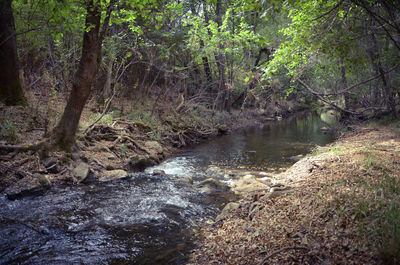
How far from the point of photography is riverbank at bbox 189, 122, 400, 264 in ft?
10.3

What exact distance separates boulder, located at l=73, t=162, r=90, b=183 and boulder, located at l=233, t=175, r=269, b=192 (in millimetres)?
4576

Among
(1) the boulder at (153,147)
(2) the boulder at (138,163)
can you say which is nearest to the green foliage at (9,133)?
(2) the boulder at (138,163)

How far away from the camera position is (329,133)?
20.0m

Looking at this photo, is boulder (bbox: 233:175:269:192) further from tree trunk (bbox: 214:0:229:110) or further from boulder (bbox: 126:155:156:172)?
tree trunk (bbox: 214:0:229:110)

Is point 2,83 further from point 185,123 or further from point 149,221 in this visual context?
point 185,123

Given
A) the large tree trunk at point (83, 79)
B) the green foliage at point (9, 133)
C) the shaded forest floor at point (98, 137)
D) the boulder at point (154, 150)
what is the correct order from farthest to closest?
the boulder at point (154, 150) → the green foliage at point (9, 133) → the large tree trunk at point (83, 79) → the shaded forest floor at point (98, 137)

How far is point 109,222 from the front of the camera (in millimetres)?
5547

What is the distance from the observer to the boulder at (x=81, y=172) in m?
8.02

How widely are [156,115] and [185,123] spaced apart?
203 cm

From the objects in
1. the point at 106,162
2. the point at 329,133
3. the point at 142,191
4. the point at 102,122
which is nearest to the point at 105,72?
the point at 102,122

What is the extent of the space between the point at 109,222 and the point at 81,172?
3244mm

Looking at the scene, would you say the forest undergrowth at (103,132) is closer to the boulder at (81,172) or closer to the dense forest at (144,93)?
the dense forest at (144,93)

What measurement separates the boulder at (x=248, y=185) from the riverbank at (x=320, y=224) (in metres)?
1.47

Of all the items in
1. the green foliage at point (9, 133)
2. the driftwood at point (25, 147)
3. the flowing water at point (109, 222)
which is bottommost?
the flowing water at point (109, 222)
